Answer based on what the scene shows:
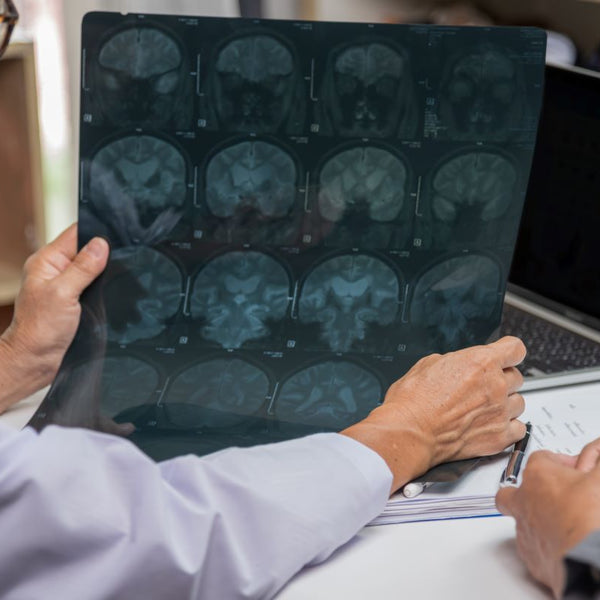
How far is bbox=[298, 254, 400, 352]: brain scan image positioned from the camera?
0.96 m

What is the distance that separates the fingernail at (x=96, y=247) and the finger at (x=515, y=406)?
47cm

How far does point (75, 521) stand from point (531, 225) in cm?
99

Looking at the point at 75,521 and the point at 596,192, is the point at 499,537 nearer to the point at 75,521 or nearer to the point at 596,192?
the point at 75,521

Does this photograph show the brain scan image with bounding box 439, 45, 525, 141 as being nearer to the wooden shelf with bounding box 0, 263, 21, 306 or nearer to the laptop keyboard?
the laptop keyboard

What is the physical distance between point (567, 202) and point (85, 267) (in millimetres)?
764

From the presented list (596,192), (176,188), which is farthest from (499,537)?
(596,192)

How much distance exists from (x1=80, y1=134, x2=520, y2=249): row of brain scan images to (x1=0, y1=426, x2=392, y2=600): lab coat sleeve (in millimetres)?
299

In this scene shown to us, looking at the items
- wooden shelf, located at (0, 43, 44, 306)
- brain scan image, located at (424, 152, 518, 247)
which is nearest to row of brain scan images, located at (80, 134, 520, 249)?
brain scan image, located at (424, 152, 518, 247)

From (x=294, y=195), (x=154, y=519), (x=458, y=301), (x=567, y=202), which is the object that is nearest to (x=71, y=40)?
(x=567, y=202)

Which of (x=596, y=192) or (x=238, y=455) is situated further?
(x=596, y=192)

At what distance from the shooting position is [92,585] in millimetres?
646

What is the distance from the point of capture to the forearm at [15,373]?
100 centimetres

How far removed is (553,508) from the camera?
695 mm

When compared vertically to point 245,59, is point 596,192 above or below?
below
